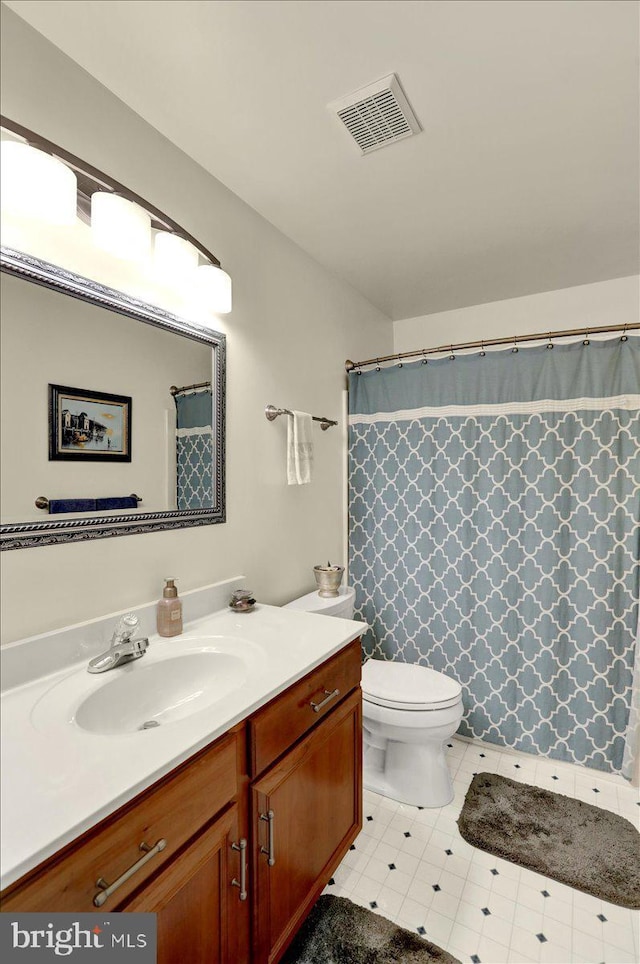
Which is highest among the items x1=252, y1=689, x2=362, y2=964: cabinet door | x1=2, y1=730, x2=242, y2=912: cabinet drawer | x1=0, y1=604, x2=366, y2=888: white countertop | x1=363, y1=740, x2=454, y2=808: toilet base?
x1=0, y1=604, x2=366, y2=888: white countertop

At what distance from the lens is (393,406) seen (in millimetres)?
2434

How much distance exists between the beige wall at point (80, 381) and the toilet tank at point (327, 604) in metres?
0.76

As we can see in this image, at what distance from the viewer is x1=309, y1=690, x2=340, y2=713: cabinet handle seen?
1.24 meters

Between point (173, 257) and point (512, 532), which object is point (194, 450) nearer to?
point (173, 257)

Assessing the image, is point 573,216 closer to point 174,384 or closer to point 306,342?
point 306,342

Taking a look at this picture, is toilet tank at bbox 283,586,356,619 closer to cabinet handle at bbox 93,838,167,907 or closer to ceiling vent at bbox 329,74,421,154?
cabinet handle at bbox 93,838,167,907

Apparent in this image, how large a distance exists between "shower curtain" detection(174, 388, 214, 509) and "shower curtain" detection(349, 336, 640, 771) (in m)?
1.11

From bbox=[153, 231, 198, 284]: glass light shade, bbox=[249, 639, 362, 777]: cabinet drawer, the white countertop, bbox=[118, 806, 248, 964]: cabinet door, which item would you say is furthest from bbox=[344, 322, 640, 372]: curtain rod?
bbox=[118, 806, 248, 964]: cabinet door

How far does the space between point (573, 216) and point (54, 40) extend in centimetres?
183

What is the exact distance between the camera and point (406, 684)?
1938mm

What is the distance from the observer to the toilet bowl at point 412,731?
5.89 feet

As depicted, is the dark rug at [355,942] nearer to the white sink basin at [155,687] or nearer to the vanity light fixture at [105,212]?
the white sink basin at [155,687]

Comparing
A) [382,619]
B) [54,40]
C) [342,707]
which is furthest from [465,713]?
[54,40]

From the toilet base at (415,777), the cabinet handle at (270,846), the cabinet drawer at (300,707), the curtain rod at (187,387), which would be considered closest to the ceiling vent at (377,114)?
the curtain rod at (187,387)
